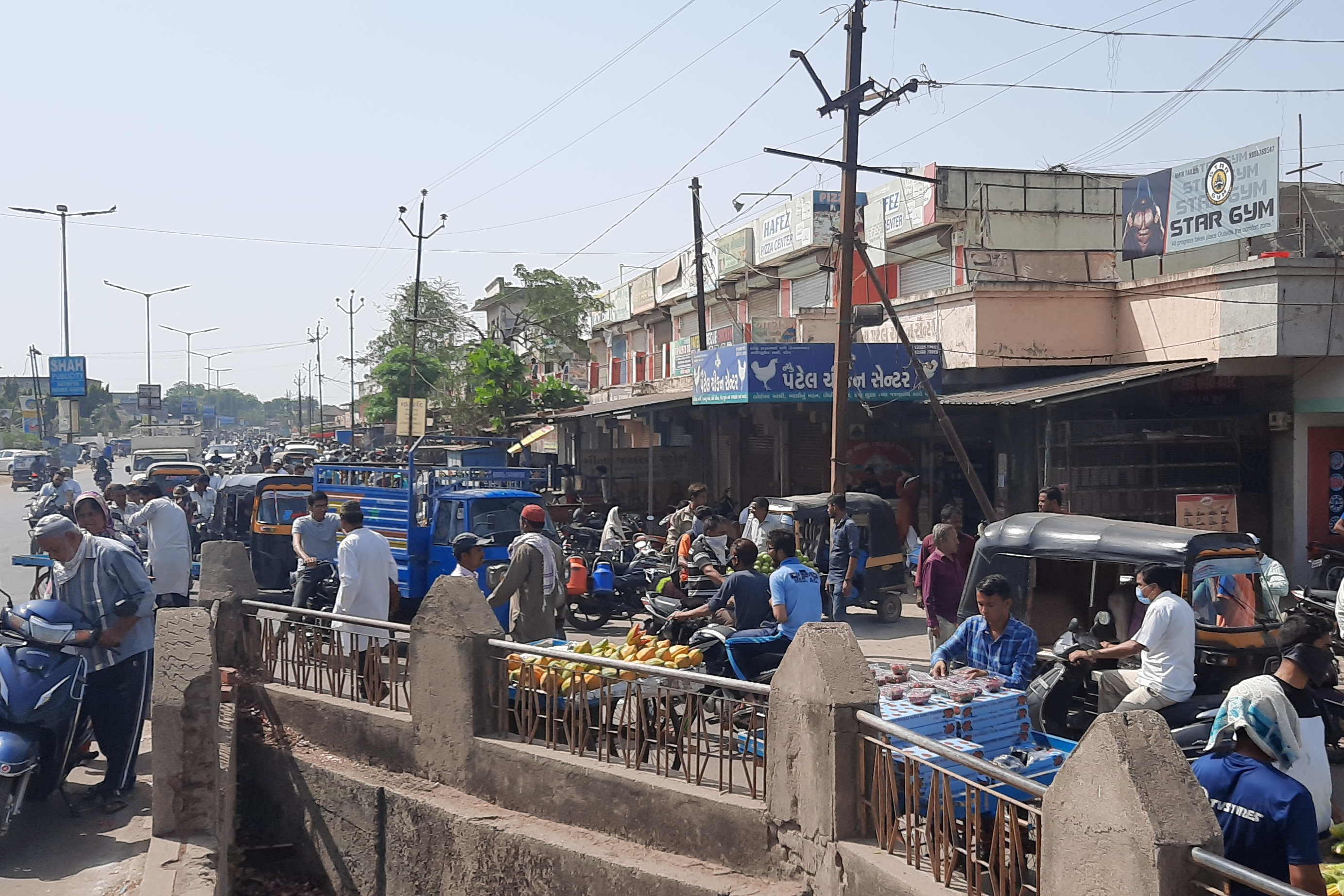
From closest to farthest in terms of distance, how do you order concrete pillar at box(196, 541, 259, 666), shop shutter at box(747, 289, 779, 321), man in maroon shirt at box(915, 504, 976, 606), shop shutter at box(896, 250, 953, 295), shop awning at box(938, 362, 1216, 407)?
concrete pillar at box(196, 541, 259, 666), man in maroon shirt at box(915, 504, 976, 606), shop awning at box(938, 362, 1216, 407), shop shutter at box(896, 250, 953, 295), shop shutter at box(747, 289, 779, 321)

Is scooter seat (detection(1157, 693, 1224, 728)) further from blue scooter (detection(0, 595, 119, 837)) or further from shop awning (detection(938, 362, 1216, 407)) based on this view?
shop awning (detection(938, 362, 1216, 407))

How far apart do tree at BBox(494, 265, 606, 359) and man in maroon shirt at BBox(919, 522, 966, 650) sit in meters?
32.5

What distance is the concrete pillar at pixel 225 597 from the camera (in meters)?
10.1

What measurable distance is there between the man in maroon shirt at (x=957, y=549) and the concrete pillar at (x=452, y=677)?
416cm

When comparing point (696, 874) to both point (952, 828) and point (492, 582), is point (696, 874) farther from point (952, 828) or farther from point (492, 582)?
point (492, 582)

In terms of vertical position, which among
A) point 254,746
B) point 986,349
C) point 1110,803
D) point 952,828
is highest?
point 986,349

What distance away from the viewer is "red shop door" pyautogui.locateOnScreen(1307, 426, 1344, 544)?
55.3 feet

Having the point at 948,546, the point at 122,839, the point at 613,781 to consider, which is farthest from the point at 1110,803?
the point at 948,546

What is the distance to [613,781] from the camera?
6574mm

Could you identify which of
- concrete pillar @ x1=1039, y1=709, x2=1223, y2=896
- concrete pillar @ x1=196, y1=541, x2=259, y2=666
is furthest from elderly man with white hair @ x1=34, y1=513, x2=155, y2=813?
concrete pillar @ x1=1039, y1=709, x2=1223, y2=896

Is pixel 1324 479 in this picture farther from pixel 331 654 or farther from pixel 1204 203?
pixel 331 654

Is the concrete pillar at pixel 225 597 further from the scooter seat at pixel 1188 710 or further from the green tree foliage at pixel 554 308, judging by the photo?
the green tree foliage at pixel 554 308

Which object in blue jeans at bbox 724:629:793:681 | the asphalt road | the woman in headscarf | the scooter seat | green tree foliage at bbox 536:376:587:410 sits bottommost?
the asphalt road

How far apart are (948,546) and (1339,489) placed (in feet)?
32.3
